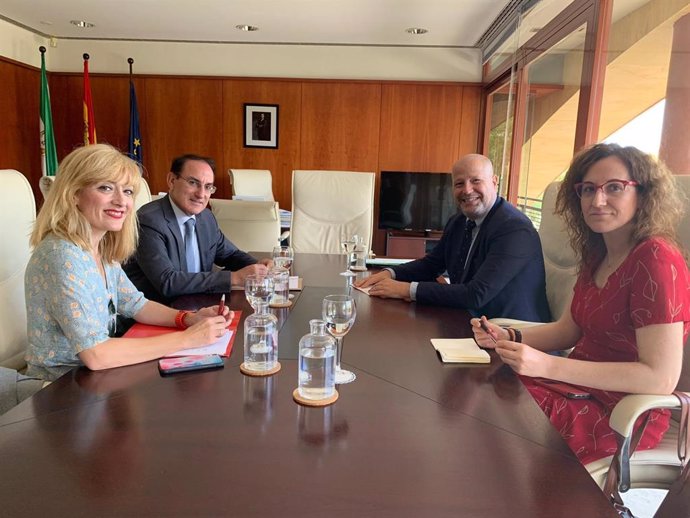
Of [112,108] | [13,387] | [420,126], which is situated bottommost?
[13,387]

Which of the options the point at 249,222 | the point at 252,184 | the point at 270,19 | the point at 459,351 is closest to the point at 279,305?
the point at 459,351

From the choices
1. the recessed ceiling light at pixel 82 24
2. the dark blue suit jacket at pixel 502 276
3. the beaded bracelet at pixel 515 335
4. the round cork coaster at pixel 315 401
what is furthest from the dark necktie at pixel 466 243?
the recessed ceiling light at pixel 82 24

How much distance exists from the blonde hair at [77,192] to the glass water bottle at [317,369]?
26.0 inches

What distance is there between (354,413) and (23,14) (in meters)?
5.45

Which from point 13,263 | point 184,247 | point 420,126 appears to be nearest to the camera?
point 13,263

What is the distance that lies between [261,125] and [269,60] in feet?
2.34

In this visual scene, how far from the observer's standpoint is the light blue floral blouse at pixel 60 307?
3.56ft

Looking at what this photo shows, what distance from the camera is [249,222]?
10.0ft

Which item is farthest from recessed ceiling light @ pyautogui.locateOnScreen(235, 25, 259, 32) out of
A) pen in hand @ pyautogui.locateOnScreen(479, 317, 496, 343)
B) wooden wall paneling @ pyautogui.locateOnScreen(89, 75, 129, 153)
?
pen in hand @ pyautogui.locateOnScreen(479, 317, 496, 343)

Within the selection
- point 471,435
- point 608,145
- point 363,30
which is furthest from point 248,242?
point 363,30

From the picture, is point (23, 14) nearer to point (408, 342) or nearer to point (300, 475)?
point (408, 342)

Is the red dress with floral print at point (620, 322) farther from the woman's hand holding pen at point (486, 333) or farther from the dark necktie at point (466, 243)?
the dark necktie at point (466, 243)

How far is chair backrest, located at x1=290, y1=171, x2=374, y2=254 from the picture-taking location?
340 centimetres

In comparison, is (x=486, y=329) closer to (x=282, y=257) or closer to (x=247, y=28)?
(x=282, y=257)
